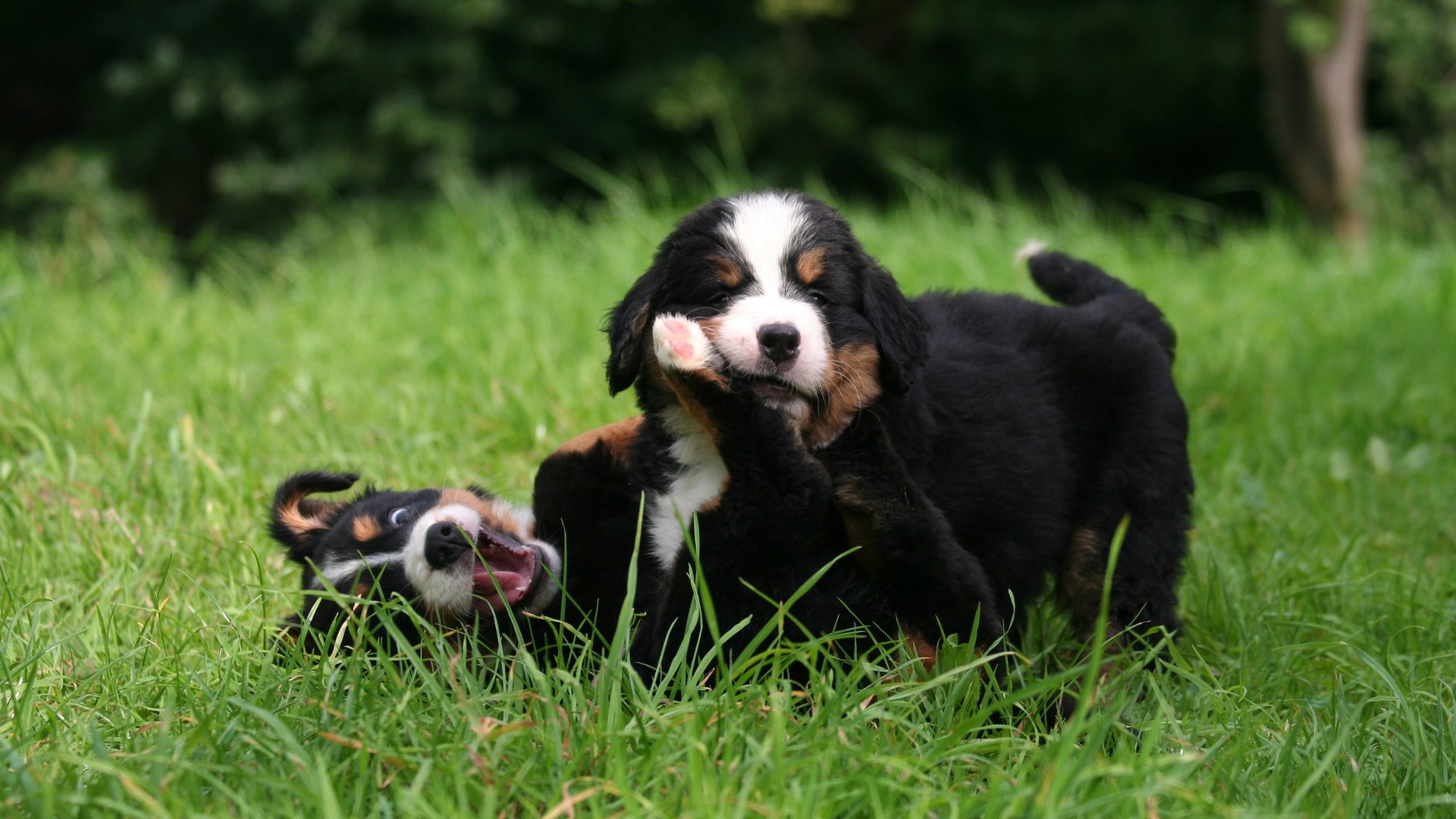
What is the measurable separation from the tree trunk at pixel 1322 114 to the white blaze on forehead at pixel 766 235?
8.80 meters

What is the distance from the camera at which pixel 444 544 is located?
2.84 meters

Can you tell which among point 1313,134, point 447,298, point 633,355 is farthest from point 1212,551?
point 1313,134

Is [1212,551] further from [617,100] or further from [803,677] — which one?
[617,100]

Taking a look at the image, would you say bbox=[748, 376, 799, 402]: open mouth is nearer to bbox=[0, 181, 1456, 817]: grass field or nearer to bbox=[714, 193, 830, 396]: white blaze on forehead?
bbox=[714, 193, 830, 396]: white blaze on forehead

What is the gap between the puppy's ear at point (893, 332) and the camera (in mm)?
2641

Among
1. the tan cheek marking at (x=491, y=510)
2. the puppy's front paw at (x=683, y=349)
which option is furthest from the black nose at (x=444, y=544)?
the puppy's front paw at (x=683, y=349)

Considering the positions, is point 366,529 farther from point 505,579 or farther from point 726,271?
point 726,271

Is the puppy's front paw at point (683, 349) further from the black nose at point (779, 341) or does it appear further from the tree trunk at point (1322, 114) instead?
the tree trunk at point (1322, 114)

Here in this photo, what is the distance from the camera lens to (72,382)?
490 centimetres

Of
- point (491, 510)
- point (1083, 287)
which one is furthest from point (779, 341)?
point (1083, 287)

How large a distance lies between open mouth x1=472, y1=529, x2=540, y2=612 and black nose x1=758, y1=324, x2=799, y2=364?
2.85 feet

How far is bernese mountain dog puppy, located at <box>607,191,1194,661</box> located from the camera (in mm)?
2471

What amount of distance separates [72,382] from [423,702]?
321 cm

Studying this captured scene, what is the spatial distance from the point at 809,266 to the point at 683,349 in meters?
0.35
